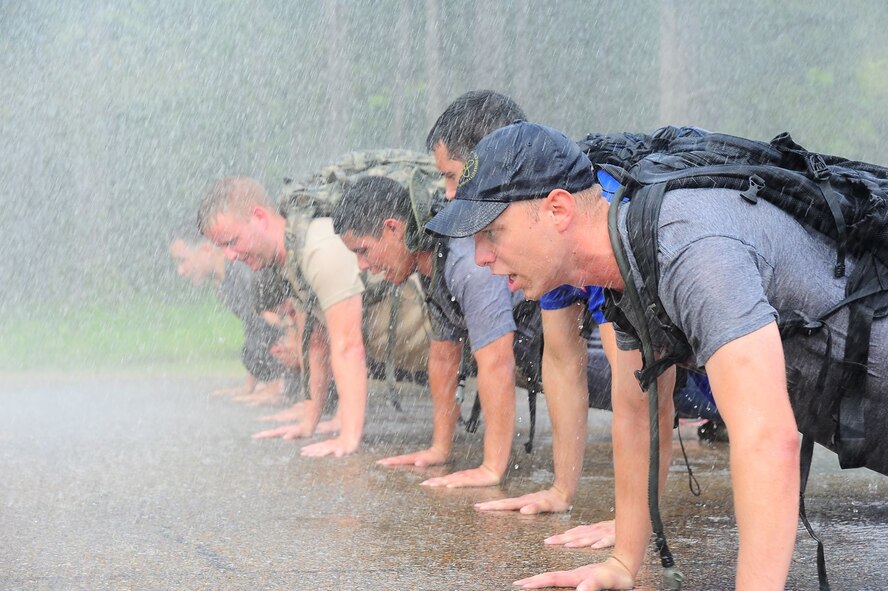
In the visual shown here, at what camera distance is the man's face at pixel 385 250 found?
4887mm

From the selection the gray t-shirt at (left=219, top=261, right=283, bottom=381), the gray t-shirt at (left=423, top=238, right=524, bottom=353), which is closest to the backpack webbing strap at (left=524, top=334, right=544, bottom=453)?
the gray t-shirt at (left=423, top=238, right=524, bottom=353)

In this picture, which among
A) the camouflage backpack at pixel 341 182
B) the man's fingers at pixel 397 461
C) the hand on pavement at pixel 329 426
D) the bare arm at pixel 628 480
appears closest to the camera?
the bare arm at pixel 628 480

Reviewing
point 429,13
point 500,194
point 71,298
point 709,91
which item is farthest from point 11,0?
point 500,194

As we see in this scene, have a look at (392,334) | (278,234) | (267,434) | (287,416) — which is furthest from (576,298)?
(287,416)

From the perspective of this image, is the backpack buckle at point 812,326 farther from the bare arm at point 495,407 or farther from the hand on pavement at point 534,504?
the bare arm at point 495,407

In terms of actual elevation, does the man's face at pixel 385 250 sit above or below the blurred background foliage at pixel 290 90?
below

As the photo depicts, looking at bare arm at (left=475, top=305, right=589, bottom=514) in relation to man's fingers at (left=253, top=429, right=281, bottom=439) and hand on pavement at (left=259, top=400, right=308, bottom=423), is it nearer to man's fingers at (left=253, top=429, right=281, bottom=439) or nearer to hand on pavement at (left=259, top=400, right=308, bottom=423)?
man's fingers at (left=253, top=429, right=281, bottom=439)

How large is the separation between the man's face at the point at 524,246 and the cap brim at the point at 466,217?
2 centimetres

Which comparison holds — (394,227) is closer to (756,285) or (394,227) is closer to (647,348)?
(647,348)

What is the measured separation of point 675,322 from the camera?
227cm

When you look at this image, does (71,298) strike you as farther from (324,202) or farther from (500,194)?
(500,194)

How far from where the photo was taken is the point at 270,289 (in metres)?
6.83

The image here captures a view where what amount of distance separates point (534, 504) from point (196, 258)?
493cm

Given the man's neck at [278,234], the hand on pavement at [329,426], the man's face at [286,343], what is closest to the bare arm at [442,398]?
the hand on pavement at [329,426]
